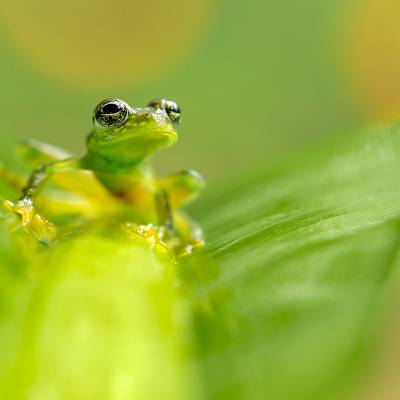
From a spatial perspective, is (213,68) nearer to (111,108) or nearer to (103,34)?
(103,34)

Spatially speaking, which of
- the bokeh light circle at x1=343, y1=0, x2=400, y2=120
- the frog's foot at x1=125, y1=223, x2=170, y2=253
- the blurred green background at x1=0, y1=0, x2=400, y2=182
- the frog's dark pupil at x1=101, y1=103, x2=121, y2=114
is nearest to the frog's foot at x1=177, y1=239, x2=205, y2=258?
the frog's foot at x1=125, y1=223, x2=170, y2=253

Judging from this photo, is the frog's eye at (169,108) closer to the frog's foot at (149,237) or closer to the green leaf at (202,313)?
the frog's foot at (149,237)

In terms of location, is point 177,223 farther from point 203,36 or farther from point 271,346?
point 203,36

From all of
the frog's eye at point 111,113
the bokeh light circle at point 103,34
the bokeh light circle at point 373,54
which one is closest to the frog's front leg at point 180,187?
the frog's eye at point 111,113

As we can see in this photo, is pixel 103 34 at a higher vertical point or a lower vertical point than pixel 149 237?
higher

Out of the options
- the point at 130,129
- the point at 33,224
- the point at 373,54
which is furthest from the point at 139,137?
the point at 373,54

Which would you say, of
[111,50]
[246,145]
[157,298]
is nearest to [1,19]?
[111,50]

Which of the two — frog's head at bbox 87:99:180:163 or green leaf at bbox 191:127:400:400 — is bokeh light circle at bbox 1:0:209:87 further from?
green leaf at bbox 191:127:400:400
